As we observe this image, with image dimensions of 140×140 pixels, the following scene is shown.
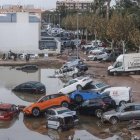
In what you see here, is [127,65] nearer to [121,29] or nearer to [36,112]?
[121,29]

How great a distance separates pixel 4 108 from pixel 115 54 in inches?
1323

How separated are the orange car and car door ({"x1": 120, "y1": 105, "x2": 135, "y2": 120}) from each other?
464 centimetres

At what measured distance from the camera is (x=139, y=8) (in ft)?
236

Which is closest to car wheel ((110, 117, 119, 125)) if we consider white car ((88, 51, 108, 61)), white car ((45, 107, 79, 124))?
white car ((45, 107, 79, 124))

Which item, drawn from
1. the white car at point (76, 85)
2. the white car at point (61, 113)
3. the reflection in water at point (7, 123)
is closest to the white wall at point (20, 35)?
the white car at point (76, 85)

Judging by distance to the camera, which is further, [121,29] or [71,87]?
[121,29]

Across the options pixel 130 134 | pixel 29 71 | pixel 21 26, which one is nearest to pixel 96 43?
pixel 21 26

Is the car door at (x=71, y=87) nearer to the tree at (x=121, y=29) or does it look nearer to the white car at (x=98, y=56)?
the tree at (x=121, y=29)

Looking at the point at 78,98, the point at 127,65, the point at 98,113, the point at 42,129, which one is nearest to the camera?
the point at 42,129

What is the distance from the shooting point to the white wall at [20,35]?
255 feet

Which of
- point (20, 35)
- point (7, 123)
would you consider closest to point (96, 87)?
point (7, 123)

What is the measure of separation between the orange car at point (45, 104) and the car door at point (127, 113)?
464cm

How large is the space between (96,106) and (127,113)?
2.57 meters

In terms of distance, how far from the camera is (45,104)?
103 ft
